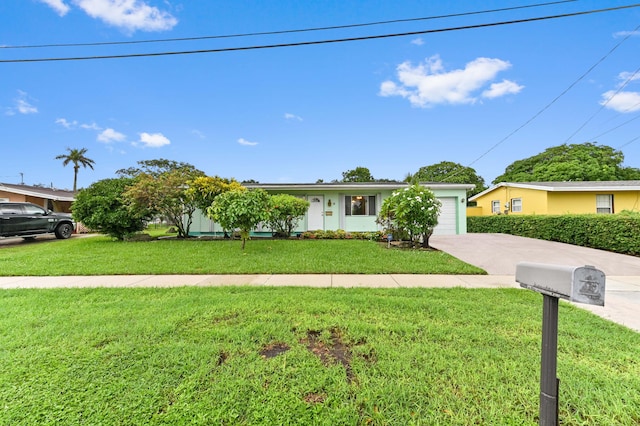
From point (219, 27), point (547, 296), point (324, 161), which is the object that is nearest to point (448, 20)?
point (219, 27)

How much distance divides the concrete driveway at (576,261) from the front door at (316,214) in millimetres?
5802

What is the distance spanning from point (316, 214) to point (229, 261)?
23.9 feet

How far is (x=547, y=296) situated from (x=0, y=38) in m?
13.8

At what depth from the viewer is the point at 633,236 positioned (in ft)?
25.8

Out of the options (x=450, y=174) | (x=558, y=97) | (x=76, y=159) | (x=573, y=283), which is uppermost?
(x=76, y=159)

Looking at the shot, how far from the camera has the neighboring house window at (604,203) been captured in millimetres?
14562

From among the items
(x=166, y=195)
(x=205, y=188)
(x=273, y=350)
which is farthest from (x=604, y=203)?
(x=166, y=195)

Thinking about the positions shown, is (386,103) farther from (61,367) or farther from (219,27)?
(61,367)

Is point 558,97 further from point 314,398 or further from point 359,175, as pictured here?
point 359,175

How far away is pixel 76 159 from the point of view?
35812 mm


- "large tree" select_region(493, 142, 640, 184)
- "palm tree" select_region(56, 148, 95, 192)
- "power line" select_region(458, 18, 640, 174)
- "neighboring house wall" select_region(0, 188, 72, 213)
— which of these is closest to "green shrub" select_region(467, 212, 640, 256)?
"power line" select_region(458, 18, 640, 174)

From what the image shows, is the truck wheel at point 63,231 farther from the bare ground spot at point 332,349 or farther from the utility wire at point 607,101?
the utility wire at point 607,101

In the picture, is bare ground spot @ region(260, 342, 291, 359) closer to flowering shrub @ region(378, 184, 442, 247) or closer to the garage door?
flowering shrub @ region(378, 184, 442, 247)

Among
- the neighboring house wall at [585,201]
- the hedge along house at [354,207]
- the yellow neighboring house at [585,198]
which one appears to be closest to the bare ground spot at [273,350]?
the hedge along house at [354,207]
